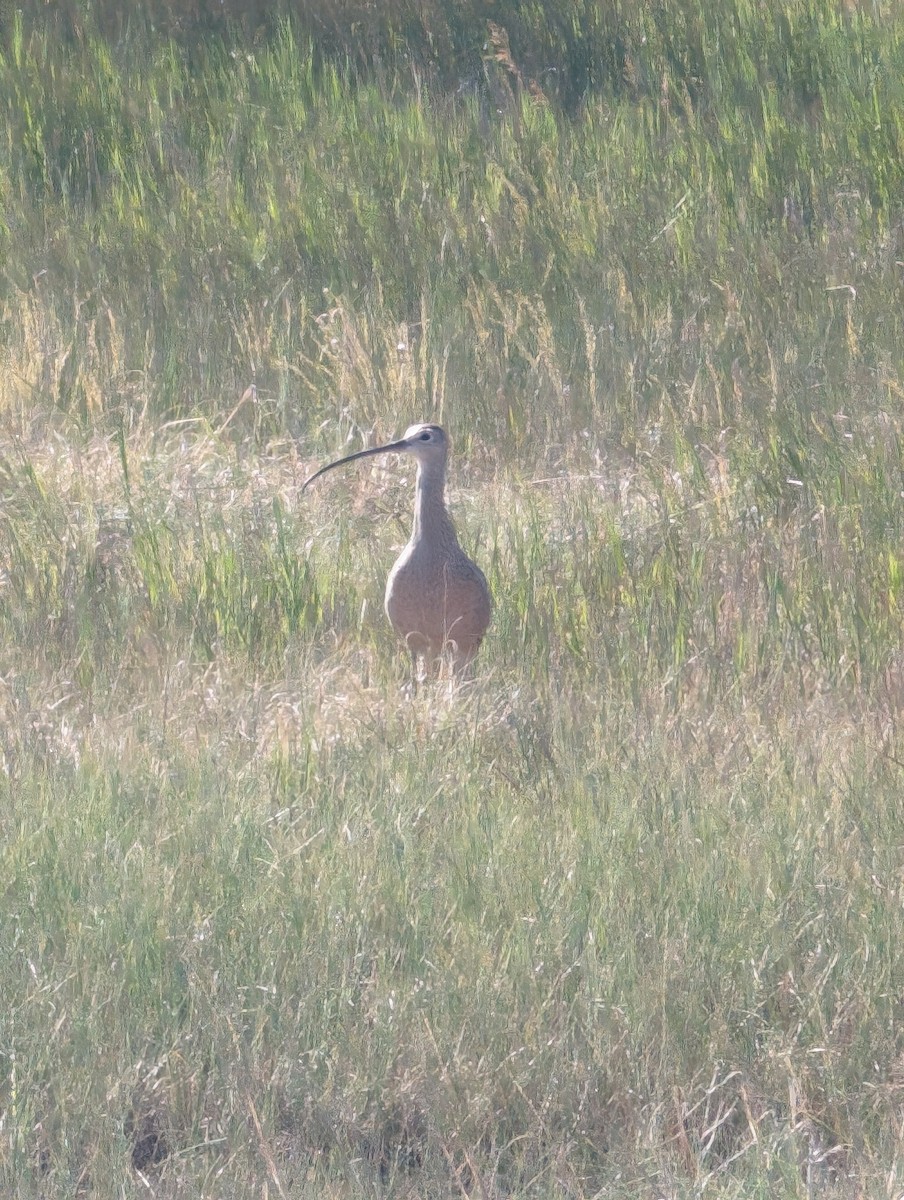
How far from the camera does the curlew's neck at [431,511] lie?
472 centimetres

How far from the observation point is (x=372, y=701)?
4.38 m

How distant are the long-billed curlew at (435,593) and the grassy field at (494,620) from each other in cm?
13

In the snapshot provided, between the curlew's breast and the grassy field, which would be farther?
the curlew's breast

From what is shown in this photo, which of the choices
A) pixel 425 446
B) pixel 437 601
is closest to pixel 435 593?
pixel 437 601

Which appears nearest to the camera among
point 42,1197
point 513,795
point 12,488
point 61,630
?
point 42,1197

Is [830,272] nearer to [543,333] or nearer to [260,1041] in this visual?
[543,333]

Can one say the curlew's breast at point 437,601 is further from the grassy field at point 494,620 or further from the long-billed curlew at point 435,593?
the grassy field at point 494,620

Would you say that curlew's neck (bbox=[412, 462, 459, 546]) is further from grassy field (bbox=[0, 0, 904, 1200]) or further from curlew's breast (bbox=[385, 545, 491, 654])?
grassy field (bbox=[0, 0, 904, 1200])

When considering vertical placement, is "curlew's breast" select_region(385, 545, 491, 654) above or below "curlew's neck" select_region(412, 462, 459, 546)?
below

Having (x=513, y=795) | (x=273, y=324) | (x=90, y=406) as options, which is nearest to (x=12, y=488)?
(x=90, y=406)

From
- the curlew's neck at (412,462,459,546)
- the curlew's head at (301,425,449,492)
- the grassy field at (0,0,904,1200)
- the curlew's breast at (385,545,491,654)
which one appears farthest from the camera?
the curlew's head at (301,425,449,492)

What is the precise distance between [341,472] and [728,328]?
1619 mm

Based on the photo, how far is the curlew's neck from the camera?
15.5 feet

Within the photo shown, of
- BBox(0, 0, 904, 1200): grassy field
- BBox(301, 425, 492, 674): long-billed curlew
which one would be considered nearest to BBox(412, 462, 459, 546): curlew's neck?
BBox(301, 425, 492, 674): long-billed curlew
